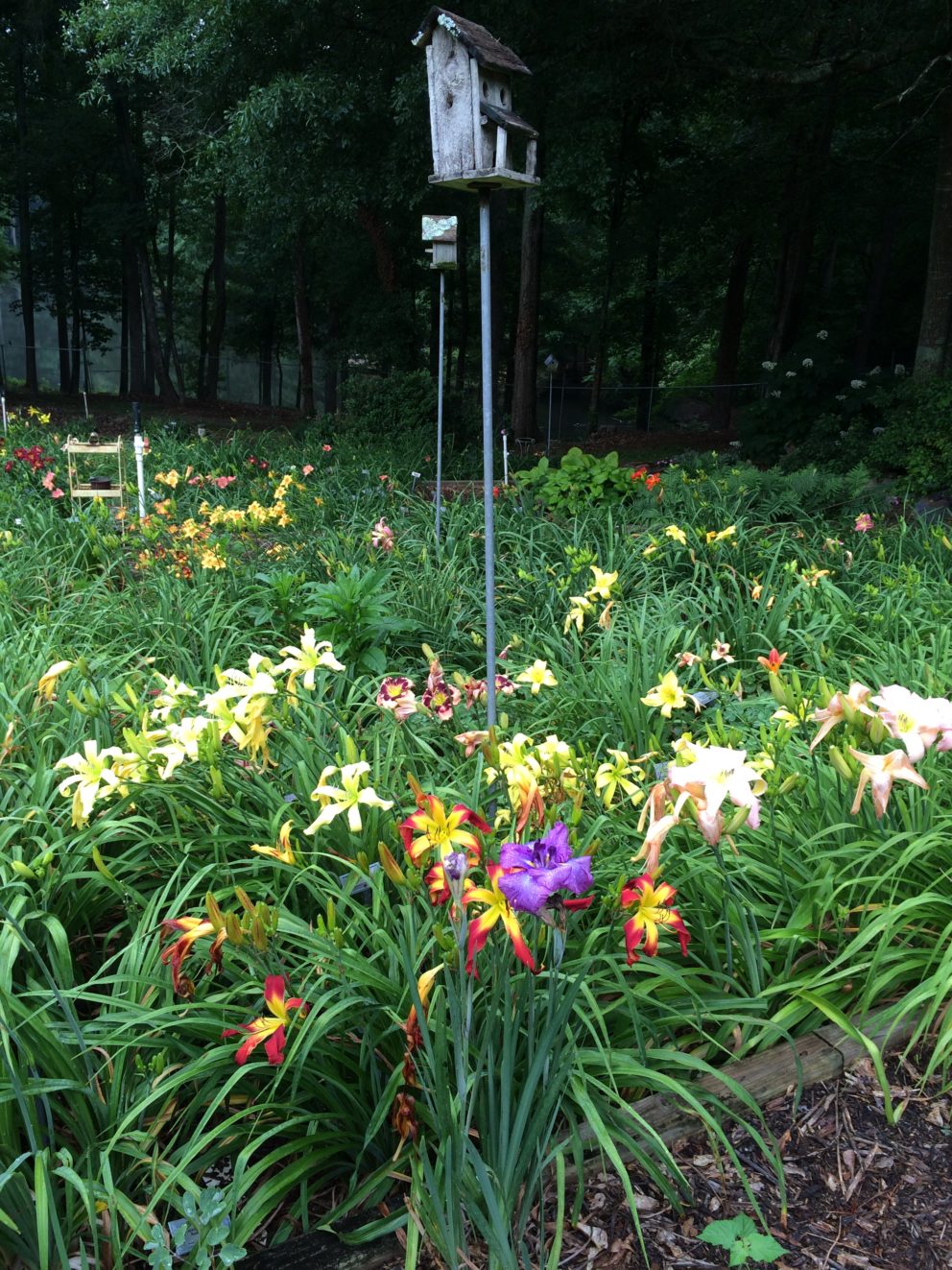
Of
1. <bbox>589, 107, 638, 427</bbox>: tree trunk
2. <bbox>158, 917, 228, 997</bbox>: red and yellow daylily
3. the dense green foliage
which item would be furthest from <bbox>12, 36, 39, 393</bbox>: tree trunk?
<bbox>158, 917, 228, 997</bbox>: red and yellow daylily

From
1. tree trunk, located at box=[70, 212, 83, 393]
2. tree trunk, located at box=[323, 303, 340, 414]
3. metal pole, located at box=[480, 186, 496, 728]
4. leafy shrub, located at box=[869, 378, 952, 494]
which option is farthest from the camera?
tree trunk, located at box=[70, 212, 83, 393]

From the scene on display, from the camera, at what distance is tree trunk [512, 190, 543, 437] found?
12.6 metres

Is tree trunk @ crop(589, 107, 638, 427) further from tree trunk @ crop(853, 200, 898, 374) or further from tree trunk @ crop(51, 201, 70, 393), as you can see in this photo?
tree trunk @ crop(51, 201, 70, 393)

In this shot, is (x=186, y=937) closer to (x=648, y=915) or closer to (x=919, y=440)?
(x=648, y=915)

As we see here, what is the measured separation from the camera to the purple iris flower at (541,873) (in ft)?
3.63

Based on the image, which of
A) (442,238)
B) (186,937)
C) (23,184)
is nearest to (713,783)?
(186,937)

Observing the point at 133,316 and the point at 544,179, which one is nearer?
the point at 544,179

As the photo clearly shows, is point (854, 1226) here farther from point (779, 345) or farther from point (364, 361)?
point (364, 361)

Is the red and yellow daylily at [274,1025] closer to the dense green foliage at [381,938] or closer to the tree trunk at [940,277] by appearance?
the dense green foliage at [381,938]

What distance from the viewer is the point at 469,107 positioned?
97.0 inches

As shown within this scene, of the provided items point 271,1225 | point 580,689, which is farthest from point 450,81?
point 271,1225

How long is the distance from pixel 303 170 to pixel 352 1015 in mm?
10196

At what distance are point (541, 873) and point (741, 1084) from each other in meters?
0.85

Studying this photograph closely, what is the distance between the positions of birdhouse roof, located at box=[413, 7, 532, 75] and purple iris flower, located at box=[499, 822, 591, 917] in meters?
2.10
